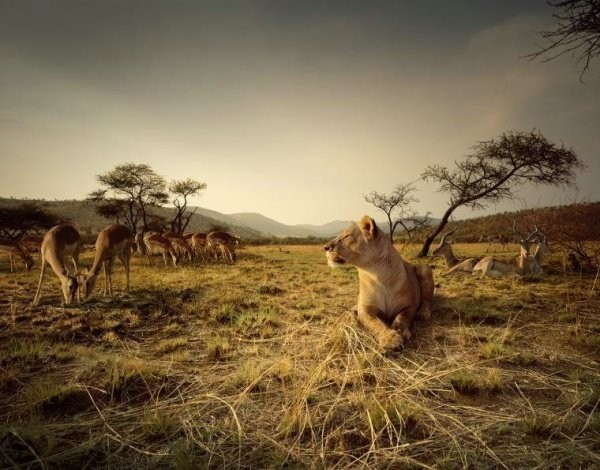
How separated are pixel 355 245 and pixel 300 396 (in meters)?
2.15

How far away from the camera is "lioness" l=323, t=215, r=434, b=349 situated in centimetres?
417

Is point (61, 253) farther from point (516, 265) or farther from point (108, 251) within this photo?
point (516, 265)

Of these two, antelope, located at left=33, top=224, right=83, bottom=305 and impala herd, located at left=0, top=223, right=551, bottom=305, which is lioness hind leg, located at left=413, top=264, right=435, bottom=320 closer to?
impala herd, located at left=0, top=223, right=551, bottom=305

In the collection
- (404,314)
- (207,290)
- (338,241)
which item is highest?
(338,241)

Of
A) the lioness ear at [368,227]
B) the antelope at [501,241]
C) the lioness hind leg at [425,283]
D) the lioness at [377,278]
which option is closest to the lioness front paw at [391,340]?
the lioness at [377,278]

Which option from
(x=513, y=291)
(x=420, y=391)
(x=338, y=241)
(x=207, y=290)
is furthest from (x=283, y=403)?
(x=513, y=291)

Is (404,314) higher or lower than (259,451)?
higher

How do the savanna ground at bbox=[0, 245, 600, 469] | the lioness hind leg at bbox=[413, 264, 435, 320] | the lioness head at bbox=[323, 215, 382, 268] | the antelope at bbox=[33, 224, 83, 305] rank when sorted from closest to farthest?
the savanna ground at bbox=[0, 245, 600, 469] → the lioness head at bbox=[323, 215, 382, 268] → the lioness hind leg at bbox=[413, 264, 435, 320] → the antelope at bbox=[33, 224, 83, 305]

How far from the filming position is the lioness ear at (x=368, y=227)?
4.27m

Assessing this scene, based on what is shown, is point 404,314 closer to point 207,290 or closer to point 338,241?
point 338,241

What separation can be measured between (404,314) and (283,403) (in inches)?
A: 94.9

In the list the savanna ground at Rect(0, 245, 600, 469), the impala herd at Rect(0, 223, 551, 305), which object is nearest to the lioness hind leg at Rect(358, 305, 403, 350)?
the savanna ground at Rect(0, 245, 600, 469)

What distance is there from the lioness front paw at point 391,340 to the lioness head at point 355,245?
1.02 metres

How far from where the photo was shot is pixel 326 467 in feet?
6.72
